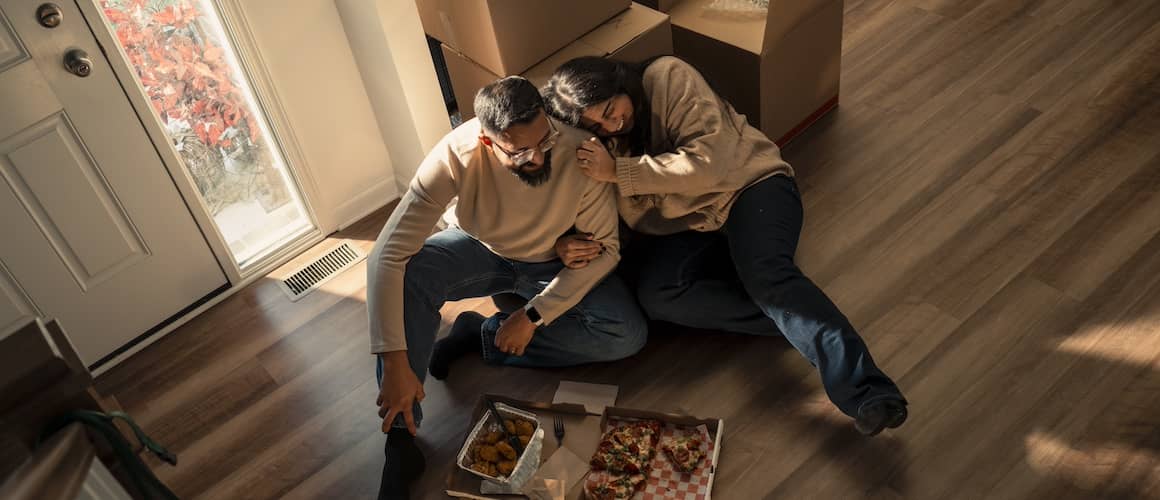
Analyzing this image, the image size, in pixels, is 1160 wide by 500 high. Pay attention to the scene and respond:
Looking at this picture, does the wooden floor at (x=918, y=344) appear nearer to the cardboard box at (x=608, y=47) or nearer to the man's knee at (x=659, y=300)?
the man's knee at (x=659, y=300)

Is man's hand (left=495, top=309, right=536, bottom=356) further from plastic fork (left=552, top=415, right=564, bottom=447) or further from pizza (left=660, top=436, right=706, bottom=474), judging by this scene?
pizza (left=660, top=436, right=706, bottom=474)

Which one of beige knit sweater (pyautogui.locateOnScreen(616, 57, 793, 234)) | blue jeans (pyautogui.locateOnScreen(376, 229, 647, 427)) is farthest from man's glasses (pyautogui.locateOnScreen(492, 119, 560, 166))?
blue jeans (pyautogui.locateOnScreen(376, 229, 647, 427))

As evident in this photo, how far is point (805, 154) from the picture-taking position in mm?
2891

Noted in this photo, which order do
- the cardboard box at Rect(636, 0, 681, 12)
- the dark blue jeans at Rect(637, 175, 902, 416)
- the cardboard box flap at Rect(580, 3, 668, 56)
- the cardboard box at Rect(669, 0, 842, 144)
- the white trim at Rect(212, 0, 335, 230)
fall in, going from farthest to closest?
the cardboard box at Rect(636, 0, 681, 12) < the cardboard box at Rect(669, 0, 842, 144) < the cardboard box flap at Rect(580, 3, 668, 56) < the white trim at Rect(212, 0, 335, 230) < the dark blue jeans at Rect(637, 175, 902, 416)

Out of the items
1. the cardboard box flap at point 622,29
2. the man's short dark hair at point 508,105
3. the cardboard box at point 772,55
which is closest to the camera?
the man's short dark hair at point 508,105

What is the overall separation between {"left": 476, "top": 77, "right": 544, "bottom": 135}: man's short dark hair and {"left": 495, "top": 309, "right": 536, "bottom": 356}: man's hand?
48cm

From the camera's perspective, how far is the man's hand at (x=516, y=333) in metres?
2.20

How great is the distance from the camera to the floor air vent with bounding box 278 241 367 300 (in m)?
2.74

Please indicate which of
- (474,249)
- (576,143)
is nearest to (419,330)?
(474,249)

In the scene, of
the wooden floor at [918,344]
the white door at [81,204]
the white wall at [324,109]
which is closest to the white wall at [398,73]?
the white wall at [324,109]

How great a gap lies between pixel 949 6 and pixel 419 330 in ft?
7.67

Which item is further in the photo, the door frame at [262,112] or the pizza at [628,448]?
the door frame at [262,112]

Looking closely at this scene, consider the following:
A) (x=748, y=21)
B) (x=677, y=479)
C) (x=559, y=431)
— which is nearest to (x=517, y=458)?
(x=559, y=431)

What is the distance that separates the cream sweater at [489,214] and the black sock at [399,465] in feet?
0.77
